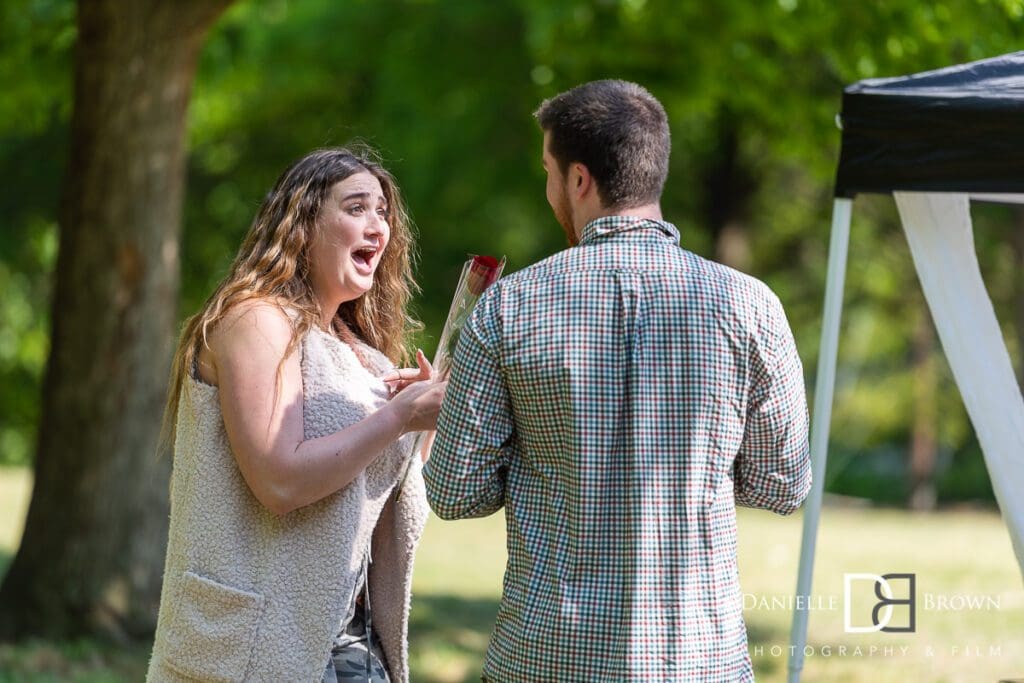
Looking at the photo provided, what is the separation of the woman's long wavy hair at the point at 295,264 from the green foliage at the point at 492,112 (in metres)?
1.41

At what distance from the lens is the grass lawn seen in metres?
6.37

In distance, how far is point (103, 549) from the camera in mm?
6668

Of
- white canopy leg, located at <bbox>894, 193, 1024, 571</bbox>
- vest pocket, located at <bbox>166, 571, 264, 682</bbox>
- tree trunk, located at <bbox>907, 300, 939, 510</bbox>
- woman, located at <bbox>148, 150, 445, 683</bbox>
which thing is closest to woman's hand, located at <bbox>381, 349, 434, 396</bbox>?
woman, located at <bbox>148, 150, 445, 683</bbox>

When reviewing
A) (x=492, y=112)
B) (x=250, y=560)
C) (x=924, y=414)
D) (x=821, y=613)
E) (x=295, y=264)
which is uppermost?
(x=492, y=112)

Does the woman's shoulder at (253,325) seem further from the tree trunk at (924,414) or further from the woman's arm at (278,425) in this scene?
the tree trunk at (924,414)

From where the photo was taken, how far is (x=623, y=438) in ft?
7.31

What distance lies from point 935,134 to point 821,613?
548 cm

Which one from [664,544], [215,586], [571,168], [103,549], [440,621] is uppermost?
[571,168]

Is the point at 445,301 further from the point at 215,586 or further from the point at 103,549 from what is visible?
the point at 215,586

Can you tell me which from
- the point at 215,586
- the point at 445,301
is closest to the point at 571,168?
the point at 215,586

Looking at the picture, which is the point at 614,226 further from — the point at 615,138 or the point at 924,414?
the point at 924,414

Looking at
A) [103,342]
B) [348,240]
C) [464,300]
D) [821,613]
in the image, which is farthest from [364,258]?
[821,613]

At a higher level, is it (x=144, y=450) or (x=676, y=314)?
(x=676, y=314)

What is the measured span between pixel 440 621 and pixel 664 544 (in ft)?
19.1
